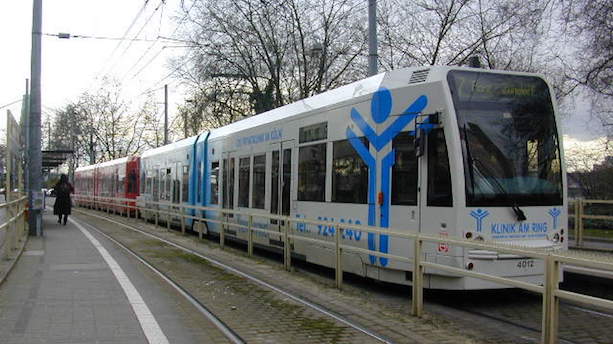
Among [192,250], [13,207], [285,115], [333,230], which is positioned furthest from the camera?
[192,250]

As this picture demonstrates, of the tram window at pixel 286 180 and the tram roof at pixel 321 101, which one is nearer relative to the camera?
the tram roof at pixel 321 101

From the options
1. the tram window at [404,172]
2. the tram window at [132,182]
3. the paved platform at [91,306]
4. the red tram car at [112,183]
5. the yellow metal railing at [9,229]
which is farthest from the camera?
the red tram car at [112,183]

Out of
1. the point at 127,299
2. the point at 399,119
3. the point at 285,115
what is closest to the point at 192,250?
the point at 285,115

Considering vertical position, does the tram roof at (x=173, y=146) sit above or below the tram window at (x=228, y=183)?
above

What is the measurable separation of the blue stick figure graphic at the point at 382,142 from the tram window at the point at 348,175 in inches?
5.4

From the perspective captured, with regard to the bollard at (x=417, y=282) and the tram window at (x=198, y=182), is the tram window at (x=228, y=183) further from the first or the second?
the bollard at (x=417, y=282)

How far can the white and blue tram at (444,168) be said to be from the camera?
814 centimetres

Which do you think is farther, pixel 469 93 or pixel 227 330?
pixel 469 93

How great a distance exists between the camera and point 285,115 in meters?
12.6

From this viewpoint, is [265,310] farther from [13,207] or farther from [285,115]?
[13,207]

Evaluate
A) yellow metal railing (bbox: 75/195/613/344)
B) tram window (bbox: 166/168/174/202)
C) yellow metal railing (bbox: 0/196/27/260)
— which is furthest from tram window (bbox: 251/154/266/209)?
tram window (bbox: 166/168/174/202)

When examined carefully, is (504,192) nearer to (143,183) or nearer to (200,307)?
(200,307)

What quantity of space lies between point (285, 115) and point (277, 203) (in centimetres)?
175

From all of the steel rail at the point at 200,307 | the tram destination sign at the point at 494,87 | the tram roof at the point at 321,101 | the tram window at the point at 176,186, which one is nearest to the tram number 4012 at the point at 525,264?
the tram destination sign at the point at 494,87
